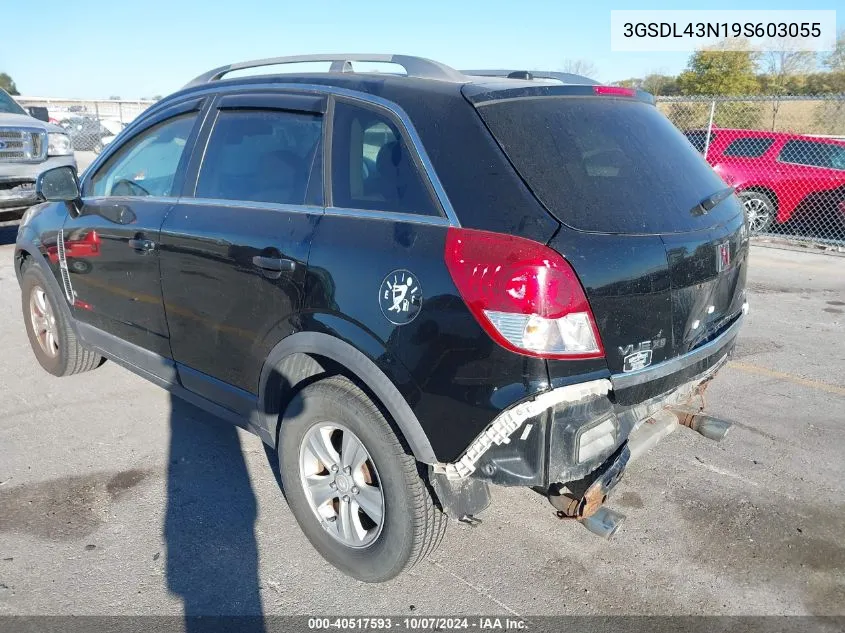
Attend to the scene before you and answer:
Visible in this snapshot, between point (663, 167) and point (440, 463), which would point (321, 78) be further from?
point (440, 463)

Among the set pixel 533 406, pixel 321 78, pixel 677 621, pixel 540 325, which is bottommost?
pixel 677 621

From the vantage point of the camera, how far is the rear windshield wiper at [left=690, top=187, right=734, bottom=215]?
8.84 feet

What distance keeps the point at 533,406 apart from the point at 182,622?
1.58 m

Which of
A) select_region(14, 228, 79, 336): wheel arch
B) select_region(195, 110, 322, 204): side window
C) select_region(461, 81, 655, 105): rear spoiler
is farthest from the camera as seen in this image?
select_region(14, 228, 79, 336): wheel arch

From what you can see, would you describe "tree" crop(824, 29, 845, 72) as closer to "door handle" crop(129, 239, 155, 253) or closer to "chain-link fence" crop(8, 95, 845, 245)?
"chain-link fence" crop(8, 95, 845, 245)

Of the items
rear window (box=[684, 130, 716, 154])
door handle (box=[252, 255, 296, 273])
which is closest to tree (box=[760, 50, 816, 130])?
rear window (box=[684, 130, 716, 154])

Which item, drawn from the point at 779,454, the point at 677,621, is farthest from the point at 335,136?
the point at 779,454

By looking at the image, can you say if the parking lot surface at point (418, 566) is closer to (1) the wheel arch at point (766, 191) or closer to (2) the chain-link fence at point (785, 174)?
(2) the chain-link fence at point (785, 174)

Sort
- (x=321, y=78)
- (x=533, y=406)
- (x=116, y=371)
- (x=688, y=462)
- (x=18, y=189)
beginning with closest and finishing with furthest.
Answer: (x=533, y=406) → (x=321, y=78) → (x=688, y=462) → (x=116, y=371) → (x=18, y=189)

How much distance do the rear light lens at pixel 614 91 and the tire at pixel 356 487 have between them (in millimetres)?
1556

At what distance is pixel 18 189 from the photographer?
30.8ft

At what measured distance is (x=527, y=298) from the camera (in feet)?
7.08

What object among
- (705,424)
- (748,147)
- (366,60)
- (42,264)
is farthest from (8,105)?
(748,147)

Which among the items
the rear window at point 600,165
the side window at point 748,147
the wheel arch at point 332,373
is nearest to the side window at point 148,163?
the wheel arch at point 332,373
